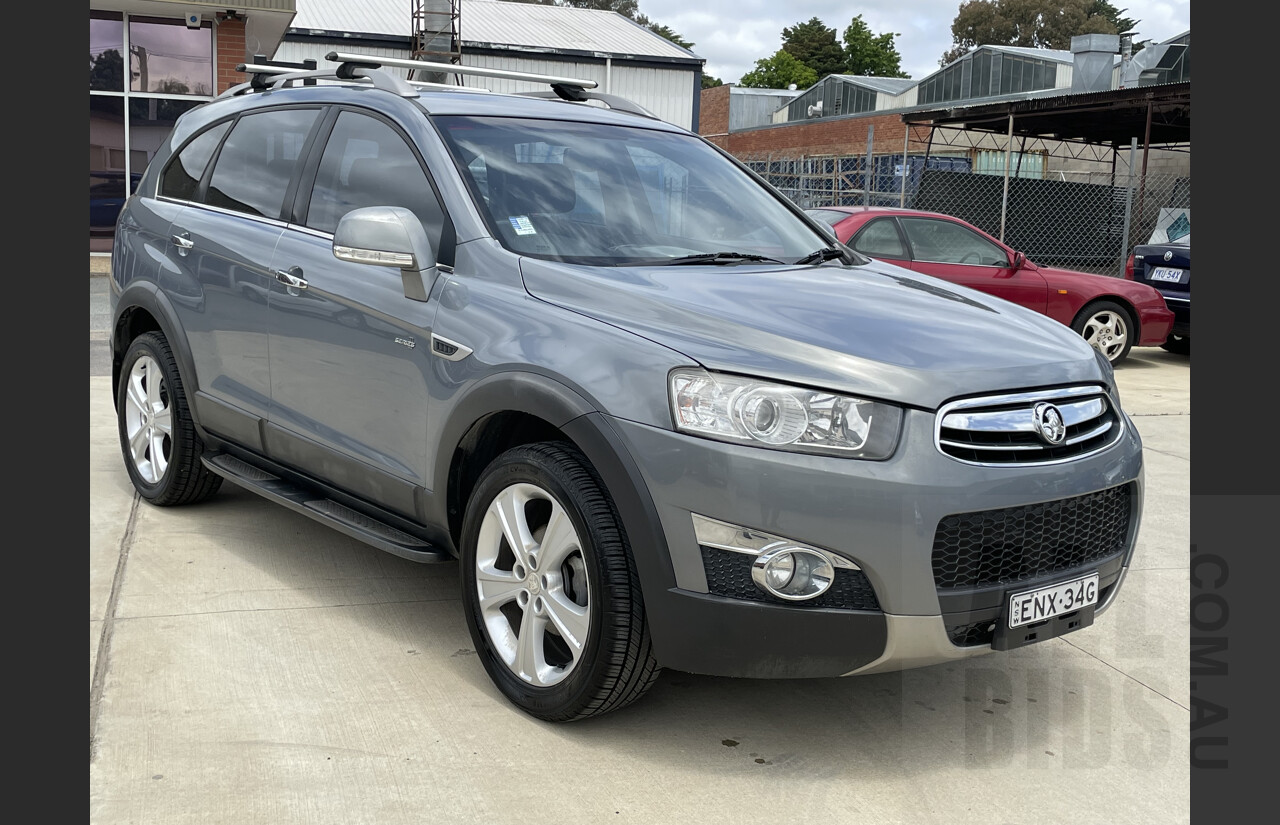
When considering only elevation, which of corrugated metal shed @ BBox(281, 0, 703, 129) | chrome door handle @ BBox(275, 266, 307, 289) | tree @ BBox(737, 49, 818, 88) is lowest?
chrome door handle @ BBox(275, 266, 307, 289)

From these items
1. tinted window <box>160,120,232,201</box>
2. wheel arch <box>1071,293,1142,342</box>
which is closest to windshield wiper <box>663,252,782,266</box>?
tinted window <box>160,120,232,201</box>

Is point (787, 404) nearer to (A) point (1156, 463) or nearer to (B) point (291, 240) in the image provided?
(B) point (291, 240)

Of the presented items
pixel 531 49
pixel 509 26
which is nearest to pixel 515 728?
pixel 531 49

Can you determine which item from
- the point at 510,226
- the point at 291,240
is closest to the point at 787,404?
the point at 510,226

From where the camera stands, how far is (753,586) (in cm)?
309

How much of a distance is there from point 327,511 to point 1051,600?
2473 mm

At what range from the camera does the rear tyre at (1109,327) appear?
12000 millimetres

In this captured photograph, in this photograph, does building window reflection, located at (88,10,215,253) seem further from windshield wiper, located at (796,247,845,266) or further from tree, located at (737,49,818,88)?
tree, located at (737,49,818,88)

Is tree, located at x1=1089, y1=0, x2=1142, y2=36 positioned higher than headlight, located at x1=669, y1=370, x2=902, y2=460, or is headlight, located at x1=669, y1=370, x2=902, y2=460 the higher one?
tree, located at x1=1089, y1=0, x2=1142, y2=36

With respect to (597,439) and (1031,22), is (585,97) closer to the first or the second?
(597,439)

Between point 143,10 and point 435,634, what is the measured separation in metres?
14.9

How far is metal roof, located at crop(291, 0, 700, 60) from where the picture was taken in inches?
1302

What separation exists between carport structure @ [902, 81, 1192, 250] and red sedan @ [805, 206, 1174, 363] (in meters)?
2.88

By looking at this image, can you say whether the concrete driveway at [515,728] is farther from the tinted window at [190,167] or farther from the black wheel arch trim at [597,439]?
the tinted window at [190,167]
